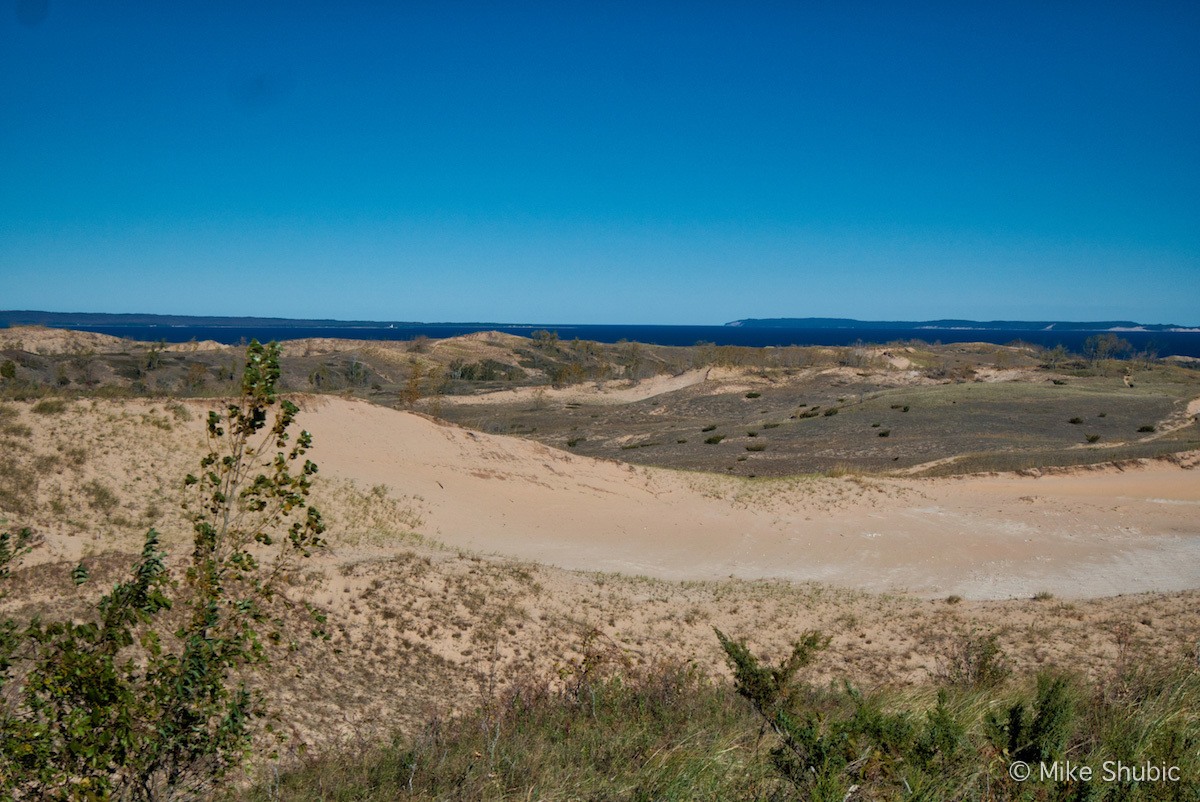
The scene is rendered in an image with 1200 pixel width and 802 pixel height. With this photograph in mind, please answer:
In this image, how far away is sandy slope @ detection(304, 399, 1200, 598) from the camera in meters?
19.5

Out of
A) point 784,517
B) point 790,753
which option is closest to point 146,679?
point 790,753

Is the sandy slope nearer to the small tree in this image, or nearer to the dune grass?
the dune grass

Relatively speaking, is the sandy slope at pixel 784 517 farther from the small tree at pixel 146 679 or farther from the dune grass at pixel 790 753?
the small tree at pixel 146 679

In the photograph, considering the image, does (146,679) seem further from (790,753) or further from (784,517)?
(784,517)

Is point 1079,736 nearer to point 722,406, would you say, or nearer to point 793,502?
point 793,502

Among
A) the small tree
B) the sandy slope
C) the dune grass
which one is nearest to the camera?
the small tree

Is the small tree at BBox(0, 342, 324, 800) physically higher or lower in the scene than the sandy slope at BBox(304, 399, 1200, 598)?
higher

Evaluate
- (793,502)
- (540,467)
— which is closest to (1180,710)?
(793,502)

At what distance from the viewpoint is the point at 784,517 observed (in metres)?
24.6

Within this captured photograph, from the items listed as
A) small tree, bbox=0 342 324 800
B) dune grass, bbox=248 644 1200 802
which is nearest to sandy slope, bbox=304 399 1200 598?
dune grass, bbox=248 644 1200 802

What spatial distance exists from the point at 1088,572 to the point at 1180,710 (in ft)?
53.1

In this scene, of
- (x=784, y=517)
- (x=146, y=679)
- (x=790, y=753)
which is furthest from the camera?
(x=784, y=517)

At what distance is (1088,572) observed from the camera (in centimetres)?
1928

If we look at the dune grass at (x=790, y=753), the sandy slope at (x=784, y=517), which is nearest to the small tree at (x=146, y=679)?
the dune grass at (x=790, y=753)
